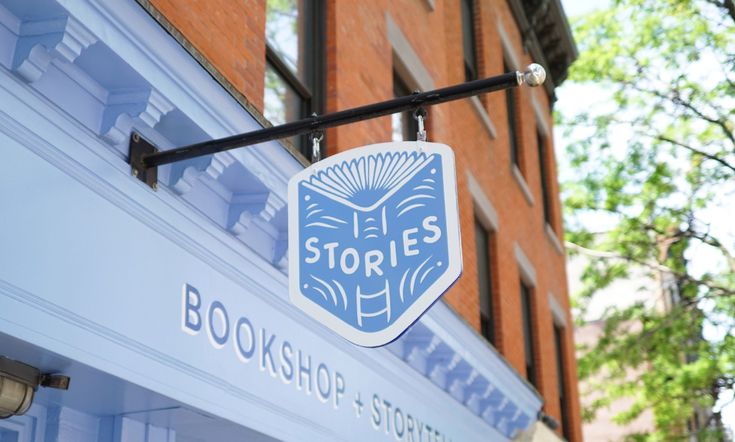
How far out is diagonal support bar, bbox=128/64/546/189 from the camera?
5082 mm

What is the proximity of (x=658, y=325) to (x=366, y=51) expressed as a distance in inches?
541

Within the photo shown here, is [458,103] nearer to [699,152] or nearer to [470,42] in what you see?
[470,42]

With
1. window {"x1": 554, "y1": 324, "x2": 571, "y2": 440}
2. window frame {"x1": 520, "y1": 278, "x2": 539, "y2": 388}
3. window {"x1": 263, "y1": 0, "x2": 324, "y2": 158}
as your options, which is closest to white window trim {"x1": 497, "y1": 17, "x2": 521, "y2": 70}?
window frame {"x1": 520, "y1": 278, "x2": 539, "y2": 388}

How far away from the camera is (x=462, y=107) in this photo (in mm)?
13750

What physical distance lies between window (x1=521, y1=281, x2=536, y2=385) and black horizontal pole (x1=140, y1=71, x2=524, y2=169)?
11.3m

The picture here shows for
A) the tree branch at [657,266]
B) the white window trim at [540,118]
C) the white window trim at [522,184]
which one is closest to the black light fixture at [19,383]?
the white window trim at [522,184]

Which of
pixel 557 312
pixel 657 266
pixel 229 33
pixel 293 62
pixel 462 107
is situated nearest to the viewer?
pixel 229 33

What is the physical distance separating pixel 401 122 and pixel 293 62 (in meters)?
2.77

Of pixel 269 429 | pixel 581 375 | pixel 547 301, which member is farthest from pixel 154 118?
pixel 581 375

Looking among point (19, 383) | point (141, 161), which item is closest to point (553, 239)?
point (141, 161)

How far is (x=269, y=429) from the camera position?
6852 millimetres

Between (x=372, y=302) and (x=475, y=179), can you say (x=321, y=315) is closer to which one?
(x=372, y=302)

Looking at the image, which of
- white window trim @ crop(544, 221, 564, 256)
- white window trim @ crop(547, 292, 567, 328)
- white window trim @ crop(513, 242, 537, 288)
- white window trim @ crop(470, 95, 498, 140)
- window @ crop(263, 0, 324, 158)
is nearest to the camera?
window @ crop(263, 0, 324, 158)

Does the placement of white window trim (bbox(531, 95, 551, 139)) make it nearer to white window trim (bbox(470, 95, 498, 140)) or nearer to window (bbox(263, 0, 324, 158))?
white window trim (bbox(470, 95, 498, 140))
